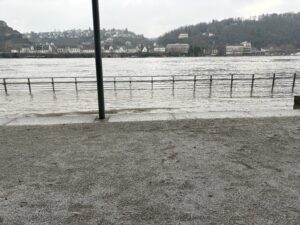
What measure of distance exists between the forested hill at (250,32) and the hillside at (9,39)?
89494mm

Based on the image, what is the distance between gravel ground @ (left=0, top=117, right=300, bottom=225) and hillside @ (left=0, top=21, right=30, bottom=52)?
189380 millimetres

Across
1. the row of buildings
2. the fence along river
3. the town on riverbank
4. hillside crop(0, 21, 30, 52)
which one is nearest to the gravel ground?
the fence along river

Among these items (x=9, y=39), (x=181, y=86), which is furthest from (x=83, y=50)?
(x=181, y=86)

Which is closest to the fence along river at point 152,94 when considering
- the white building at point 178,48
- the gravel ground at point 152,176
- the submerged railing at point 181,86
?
the submerged railing at point 181,86

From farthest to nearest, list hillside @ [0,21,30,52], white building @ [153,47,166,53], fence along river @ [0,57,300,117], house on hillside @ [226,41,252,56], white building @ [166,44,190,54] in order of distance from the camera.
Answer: white building @ [153,47,166,53]
hillside @ [0,21,30,52]
white building @ [166,44,190,54]
house on hillside @ [226,41,252,56]
fence along river @ [0,57,300,117]

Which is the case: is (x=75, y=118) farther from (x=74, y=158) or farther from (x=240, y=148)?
(x=240, y=148)

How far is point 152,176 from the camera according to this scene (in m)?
3.99

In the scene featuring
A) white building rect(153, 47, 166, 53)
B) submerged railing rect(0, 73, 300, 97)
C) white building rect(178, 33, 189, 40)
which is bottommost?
white building rect(153, 47, 166, 53)

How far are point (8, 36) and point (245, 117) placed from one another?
195m

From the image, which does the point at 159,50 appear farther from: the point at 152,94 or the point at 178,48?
the point at 152,94

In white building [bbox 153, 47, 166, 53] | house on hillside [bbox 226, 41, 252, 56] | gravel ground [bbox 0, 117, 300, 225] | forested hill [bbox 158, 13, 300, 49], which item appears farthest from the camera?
white building [bbox 153, 47, 166, 53]

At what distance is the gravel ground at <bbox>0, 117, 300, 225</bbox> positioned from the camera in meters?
3.11

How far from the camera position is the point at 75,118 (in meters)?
7.80

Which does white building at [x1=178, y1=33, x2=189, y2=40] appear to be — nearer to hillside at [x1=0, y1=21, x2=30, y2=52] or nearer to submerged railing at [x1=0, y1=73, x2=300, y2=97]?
hillside at [x1=0, y1=21, x2=30, y2=52]
